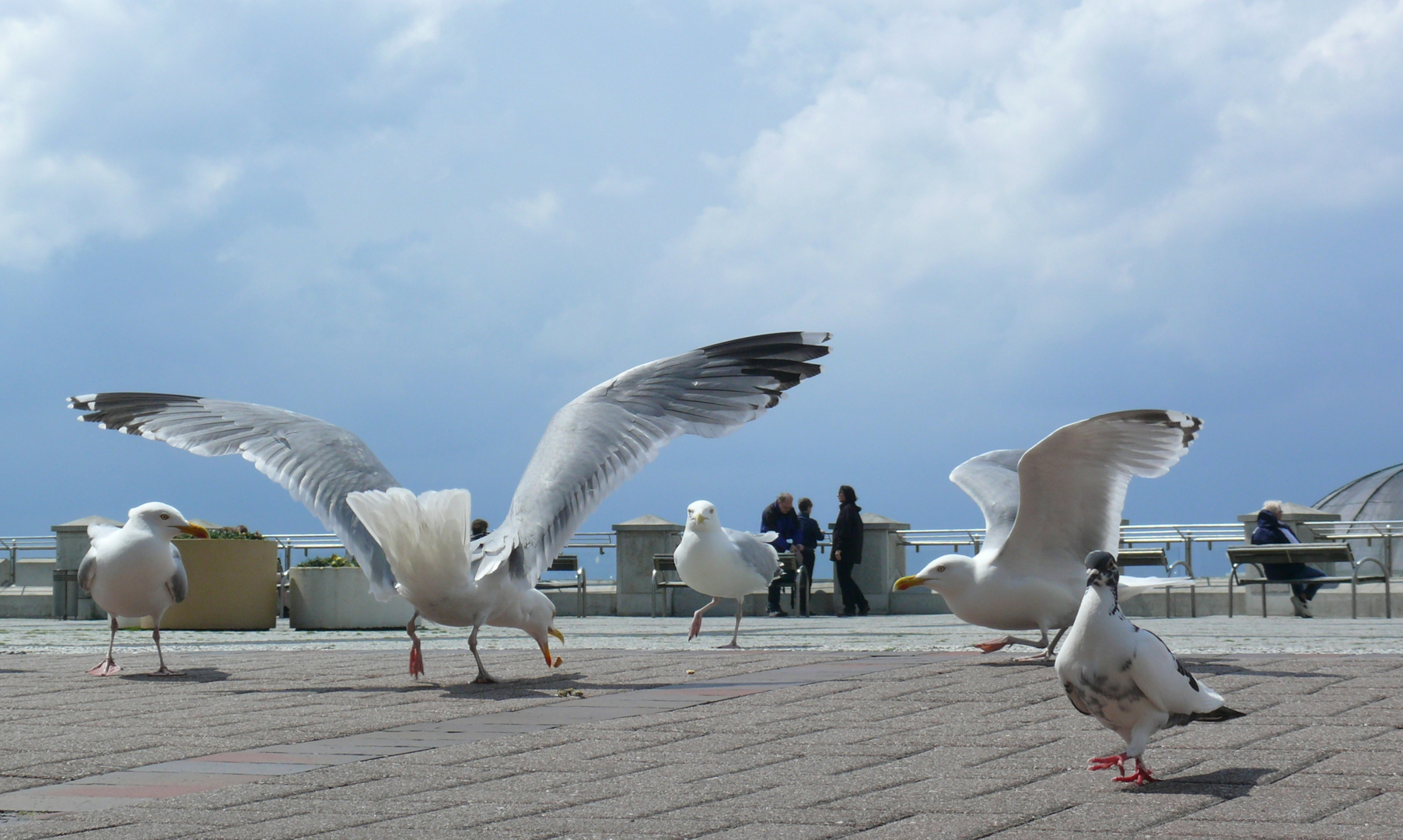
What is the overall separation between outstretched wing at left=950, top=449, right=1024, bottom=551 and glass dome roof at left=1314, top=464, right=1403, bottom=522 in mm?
22512

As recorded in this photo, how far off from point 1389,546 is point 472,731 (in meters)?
14.9

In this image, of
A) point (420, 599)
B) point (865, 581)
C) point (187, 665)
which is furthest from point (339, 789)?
point (865, 581)

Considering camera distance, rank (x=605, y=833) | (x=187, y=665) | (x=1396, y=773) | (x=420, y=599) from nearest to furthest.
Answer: (x=605, y=833)
(x=1396, y=773)
(x=420, y=599)
(x=187, y=665)

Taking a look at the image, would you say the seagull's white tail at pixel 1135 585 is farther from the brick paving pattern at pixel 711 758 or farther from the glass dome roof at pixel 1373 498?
the glass dome roof at pixel 1373 498

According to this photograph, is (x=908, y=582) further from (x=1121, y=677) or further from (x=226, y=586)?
(x=226, y=586)

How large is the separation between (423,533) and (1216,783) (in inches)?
141

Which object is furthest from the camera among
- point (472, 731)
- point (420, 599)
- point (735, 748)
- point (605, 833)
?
point (420, 599)

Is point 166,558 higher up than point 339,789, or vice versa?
point 166,558

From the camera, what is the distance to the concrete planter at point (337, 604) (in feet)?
43.5

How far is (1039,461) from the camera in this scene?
21.5 feet

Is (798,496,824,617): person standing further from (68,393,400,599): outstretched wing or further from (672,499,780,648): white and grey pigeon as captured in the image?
(68,393,400,599): outstretched wing

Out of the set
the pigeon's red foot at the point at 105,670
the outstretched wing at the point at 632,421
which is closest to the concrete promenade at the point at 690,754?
the pigeon's red foot at the point at 105,670

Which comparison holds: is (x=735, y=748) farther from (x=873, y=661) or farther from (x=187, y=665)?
(x=187, y=665)

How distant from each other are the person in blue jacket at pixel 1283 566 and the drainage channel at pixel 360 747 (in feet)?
30.3
